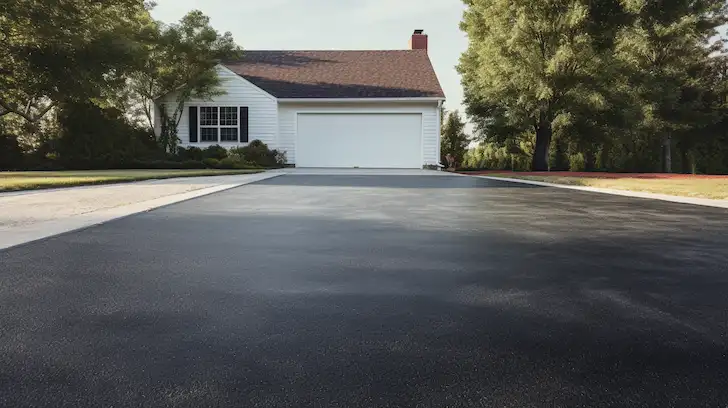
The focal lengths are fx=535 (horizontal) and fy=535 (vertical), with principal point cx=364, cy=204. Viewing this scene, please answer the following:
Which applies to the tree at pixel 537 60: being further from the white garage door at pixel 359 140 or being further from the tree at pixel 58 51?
the tree at pixel 58 51

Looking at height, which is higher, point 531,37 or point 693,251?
point 531,37

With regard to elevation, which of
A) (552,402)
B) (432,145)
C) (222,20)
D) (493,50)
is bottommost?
(552,402)

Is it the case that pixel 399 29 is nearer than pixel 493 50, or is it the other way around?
pixel 493 50

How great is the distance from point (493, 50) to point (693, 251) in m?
16.8

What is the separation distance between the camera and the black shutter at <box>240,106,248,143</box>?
23188 mm

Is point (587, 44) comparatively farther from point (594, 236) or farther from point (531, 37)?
point (594, 236)

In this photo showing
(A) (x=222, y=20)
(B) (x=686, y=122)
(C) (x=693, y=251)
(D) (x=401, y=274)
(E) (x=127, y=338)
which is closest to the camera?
(E) (x=127, y=338)

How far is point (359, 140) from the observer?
23562 mm

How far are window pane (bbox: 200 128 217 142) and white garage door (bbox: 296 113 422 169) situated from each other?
3606 mm

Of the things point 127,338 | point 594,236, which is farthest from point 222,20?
point 127,338

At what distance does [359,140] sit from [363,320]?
21366 millimetres

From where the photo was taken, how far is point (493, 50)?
1981 centimetres

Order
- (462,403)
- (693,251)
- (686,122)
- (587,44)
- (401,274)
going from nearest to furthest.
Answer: (462,403)
(401,274)
(693,251)
(587,44)
(686,122)

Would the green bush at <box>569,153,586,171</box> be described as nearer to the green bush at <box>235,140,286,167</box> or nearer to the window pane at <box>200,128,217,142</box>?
the green bush at <box>235,140,286,167</box>
